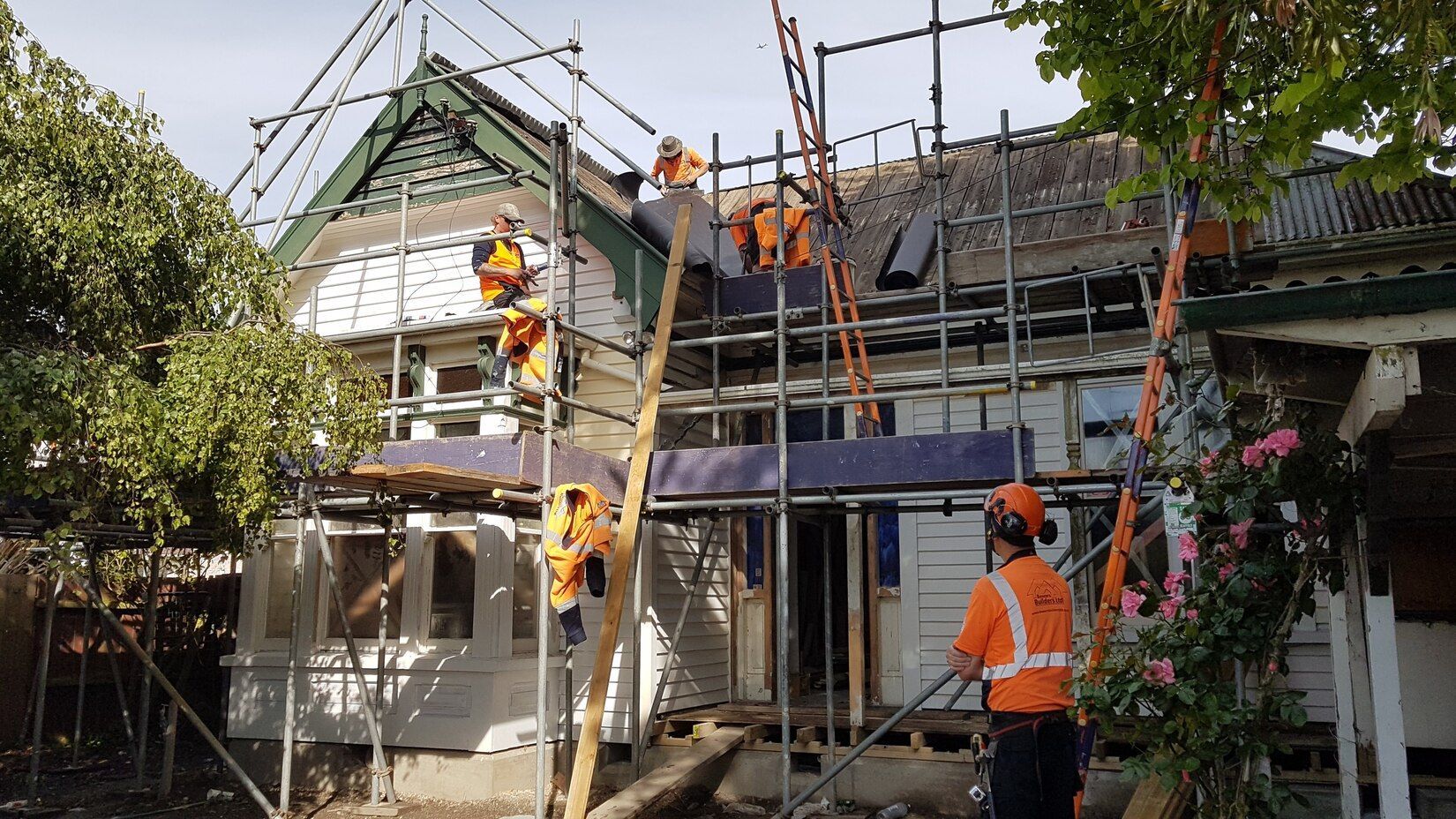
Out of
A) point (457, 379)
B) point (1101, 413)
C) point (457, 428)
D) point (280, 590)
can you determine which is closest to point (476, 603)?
point (457, 428)

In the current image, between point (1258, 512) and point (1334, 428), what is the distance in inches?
21.8

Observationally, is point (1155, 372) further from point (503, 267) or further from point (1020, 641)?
point (503, 267)

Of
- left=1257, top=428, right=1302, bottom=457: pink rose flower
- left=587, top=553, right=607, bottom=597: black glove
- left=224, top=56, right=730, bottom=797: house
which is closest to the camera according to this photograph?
left=1257, top=428, right=1302, bottom=457: pink rose flower

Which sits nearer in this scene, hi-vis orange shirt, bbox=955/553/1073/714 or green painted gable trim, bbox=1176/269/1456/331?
green painted gable trim, bbox=1176/269/1456/331

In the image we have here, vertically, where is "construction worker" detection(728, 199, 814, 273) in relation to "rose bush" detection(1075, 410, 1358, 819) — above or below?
above

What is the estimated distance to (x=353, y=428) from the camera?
7.19 metres

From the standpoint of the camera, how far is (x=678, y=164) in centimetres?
1227

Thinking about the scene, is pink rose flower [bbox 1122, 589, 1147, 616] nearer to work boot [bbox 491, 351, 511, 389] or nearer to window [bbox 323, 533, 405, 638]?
work boot [bbox 491, 351, 511, 389]


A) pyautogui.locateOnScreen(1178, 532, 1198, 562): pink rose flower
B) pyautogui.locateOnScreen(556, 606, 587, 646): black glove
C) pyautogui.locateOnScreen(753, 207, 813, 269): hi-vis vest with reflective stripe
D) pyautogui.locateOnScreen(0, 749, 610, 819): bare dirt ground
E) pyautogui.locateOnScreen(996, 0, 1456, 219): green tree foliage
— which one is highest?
pyautogui.locateOnScreen(753, 207, 813, 269): hi-vis vest with reflective stripe

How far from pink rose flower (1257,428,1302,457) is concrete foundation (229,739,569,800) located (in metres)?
6.06

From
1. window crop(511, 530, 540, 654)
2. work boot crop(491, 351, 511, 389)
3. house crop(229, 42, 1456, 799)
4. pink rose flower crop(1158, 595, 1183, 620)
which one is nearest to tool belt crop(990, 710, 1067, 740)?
pink rose flower crop(1158, 595, 1183, 620)

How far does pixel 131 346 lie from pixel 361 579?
383cm

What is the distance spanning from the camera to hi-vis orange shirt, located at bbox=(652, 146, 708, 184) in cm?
1223

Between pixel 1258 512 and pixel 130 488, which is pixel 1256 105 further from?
pixel 130 488
